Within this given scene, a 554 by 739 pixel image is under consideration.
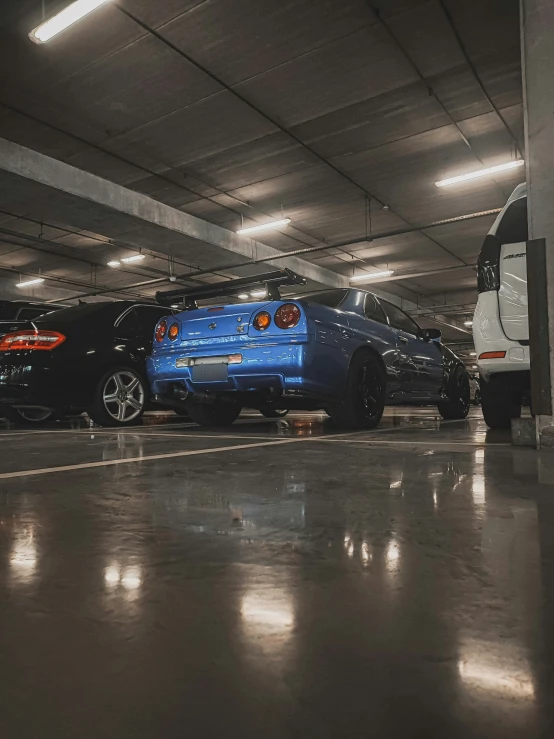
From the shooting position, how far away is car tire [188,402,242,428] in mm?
5922

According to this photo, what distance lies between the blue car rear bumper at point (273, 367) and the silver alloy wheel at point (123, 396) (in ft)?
4.33

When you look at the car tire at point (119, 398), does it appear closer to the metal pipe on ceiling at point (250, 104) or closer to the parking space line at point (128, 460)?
the parking space line at point (128, 460)

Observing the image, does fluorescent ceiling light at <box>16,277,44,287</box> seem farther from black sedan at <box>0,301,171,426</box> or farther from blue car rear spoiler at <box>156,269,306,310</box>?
blue car rear spoiler at <box>156,269,306,310</box>

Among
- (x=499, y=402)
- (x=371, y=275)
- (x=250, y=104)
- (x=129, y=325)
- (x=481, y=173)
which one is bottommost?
(x=499, y=402)

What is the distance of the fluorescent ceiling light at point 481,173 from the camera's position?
→ 11.2m

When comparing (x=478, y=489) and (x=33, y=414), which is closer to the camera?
(x=478, y=489)

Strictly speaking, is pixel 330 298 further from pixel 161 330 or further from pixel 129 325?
pixel 129 325

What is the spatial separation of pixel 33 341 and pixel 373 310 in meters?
3.59

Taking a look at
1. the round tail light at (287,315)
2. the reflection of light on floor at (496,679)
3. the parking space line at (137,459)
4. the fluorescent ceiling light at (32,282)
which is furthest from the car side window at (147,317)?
the fluorescent ceiling light at (32,282)

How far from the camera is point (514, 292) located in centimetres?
388

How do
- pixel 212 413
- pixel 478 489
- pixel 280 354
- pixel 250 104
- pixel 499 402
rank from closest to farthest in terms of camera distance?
pixel 478 489 < pixel 280 354 < pixel 499 402 < pixel 212 413 < pixel 250 104

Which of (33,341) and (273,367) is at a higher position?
(33,341)

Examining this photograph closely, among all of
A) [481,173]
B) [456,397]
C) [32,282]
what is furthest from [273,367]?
[32,282]

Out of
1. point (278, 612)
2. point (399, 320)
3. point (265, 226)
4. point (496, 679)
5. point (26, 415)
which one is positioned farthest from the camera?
point (265, 226)
